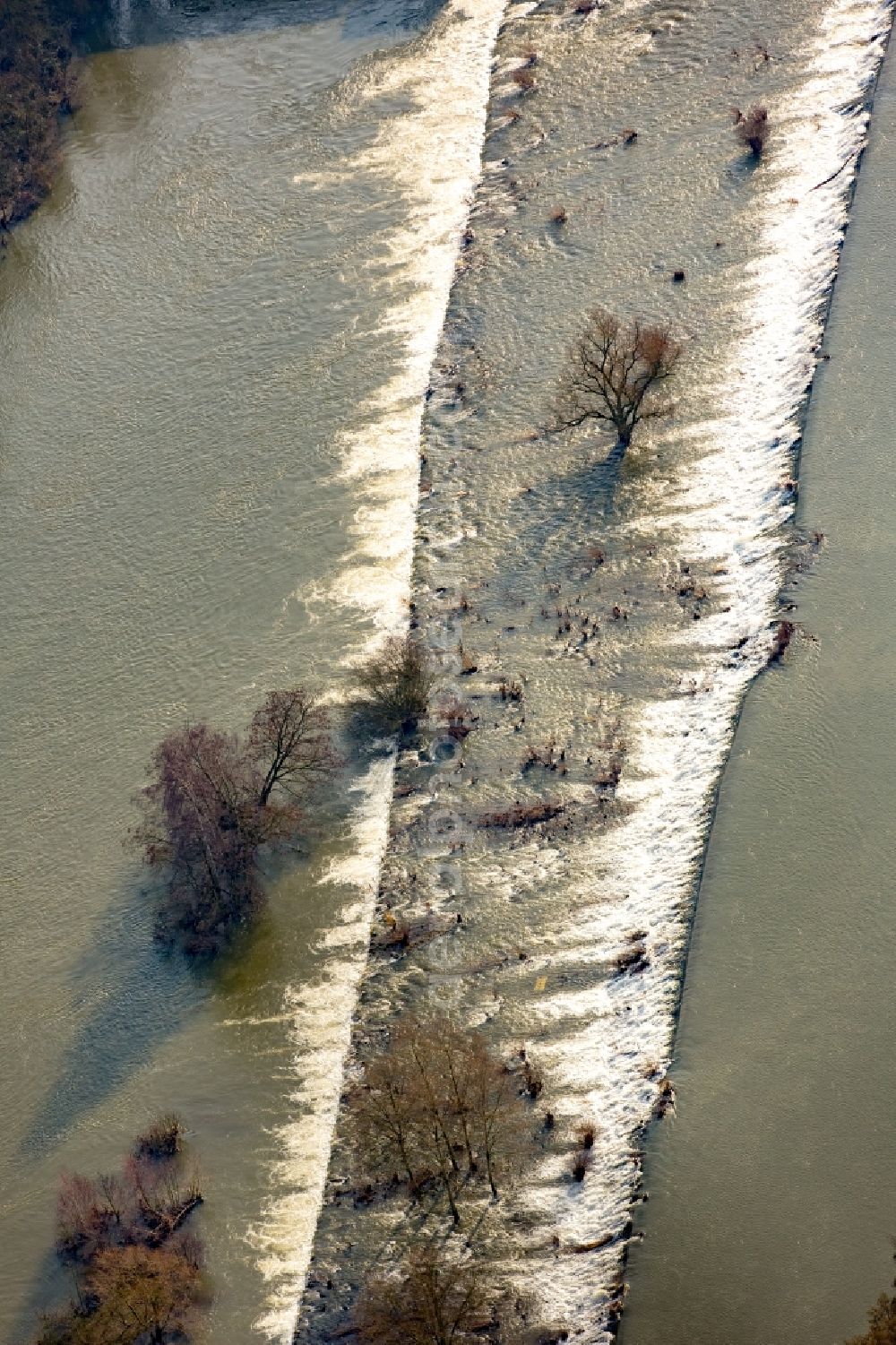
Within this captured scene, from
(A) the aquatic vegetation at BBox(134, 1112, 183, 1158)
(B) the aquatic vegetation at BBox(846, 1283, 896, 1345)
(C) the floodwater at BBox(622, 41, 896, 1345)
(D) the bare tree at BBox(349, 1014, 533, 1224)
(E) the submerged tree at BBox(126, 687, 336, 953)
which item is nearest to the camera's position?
(B) the aquatic vegetation at BBox(846, 1283, 896, 1345)

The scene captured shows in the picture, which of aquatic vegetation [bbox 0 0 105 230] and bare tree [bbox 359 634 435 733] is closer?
bare tree [bbox 359 634 435 733]

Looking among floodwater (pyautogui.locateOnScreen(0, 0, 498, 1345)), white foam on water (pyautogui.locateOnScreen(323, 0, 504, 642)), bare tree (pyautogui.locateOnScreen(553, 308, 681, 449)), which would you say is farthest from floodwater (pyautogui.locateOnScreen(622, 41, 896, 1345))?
white foam on water (pyautogui.locateOnScreen(323, 0, 504, 642))

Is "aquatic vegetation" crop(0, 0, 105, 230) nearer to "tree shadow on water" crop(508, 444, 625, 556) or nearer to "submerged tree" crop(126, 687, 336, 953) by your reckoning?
"tree shadow on water" crop(508, 444, 625, 556)

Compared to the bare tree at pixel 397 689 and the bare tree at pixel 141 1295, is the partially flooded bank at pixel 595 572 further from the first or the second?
the bare tree at pixel 141 1295

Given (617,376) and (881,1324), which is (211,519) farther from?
(881,1324)

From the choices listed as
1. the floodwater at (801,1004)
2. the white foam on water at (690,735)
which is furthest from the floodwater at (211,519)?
the floodwater at (801,1004)

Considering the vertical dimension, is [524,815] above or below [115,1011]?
above

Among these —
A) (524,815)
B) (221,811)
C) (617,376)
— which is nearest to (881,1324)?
(524,815)
